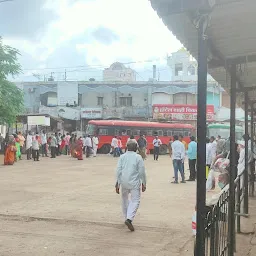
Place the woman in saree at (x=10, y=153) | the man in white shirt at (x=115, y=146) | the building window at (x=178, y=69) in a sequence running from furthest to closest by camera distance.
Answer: the building window at (x=178, y=69) → the man in white shirt at (x=115, y=146) → the woman in saree at (x=10, y=153)

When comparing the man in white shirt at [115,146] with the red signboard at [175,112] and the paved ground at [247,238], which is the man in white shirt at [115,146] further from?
the paved ground at [247,238]

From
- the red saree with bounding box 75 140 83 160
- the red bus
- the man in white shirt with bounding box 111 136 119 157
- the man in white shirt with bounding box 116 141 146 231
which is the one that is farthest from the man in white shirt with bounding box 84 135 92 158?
the man in white shirt with bounding box 116 141 146 231

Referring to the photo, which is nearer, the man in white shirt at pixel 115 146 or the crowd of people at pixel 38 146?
the crowd of people at pixel 38 146

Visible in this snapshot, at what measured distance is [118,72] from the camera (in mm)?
58188

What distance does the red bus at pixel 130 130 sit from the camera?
34094 millimetres

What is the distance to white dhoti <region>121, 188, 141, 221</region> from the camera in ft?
23.4

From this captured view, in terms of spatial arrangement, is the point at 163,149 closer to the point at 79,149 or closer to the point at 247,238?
the point at 79,149

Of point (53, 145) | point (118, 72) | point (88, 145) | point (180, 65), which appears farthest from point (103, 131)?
point (180, 65)

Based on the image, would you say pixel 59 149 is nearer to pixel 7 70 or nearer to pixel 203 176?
pixel 7 70

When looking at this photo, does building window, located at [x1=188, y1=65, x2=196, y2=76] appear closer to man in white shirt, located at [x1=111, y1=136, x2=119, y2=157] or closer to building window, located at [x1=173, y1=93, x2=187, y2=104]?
building window, located at [x1=173, y1=93, x2=187, y2=104]

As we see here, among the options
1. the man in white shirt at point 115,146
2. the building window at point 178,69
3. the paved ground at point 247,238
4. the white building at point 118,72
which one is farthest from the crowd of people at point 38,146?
the building window at point 178,69

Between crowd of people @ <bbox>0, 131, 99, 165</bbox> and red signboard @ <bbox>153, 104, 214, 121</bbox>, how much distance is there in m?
13.5

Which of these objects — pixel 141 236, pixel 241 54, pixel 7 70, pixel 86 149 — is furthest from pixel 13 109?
pixel 241 54

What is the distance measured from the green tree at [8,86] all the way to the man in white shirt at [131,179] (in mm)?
17888
